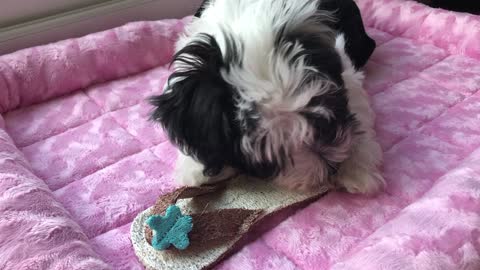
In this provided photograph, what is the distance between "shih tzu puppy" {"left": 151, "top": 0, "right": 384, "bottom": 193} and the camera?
1.29 metres

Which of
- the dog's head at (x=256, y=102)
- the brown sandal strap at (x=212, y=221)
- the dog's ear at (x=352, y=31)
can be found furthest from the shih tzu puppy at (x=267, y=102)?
the dog's ear at (x=352, y=31)

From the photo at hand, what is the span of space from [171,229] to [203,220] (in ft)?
0.37

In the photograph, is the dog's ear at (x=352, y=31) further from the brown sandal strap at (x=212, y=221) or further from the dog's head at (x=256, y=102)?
the brown sandal strap at (x=212, y=221)

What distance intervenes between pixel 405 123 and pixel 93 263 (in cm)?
126

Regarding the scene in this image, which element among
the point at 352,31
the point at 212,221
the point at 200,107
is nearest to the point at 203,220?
the point at 212,221

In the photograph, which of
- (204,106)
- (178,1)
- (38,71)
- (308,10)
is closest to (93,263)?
(204,106)

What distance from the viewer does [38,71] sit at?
2.24 meters

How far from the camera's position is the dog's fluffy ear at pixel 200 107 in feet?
4.32

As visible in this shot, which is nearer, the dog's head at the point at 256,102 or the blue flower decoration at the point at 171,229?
the dog's head at the point at 256,102

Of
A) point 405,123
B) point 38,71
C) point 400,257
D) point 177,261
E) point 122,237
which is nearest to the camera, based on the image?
point 400,257

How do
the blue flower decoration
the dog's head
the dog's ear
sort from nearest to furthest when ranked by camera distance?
the dog's head → the blue flower decoration → the dog's ear

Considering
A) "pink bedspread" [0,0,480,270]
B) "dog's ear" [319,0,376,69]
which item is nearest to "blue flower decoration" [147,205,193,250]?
"pink bedspread" [0,0,480,270]

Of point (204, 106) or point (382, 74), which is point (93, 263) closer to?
point (204, 106)

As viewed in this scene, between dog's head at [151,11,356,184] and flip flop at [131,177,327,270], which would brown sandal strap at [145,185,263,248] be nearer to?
flip flop at [131,177,327,270]
